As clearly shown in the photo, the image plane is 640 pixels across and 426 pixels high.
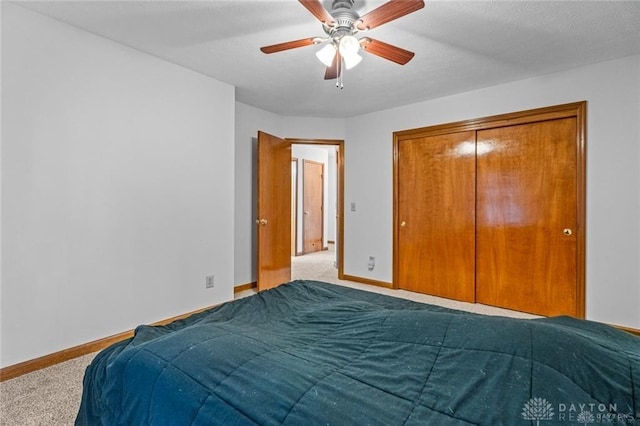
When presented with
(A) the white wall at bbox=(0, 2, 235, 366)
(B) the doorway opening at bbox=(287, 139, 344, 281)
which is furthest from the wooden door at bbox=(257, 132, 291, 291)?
(B) the doorway opening at bbox=(287, 139, 344, 281)

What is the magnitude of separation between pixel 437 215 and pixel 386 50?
2.36 m

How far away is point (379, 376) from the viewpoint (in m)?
0.91

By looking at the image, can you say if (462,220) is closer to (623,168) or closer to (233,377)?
(623,168)

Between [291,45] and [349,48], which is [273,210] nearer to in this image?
[291,45]

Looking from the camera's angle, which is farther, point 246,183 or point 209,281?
point 246,183

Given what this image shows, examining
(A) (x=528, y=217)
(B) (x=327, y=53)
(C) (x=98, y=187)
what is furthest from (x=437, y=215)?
(C) (x=98, y=187)

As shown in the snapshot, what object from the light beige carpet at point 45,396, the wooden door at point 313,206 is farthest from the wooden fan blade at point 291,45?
the wooden door at point 313,206

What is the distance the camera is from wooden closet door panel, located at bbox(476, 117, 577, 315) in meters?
3.01

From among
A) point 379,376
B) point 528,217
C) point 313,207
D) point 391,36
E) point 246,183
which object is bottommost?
point 379,376

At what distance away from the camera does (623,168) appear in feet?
8.90

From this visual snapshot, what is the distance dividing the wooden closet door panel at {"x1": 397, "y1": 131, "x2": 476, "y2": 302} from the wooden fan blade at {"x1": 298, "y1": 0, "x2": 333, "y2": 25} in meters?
2.50

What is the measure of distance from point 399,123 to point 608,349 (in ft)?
11.5

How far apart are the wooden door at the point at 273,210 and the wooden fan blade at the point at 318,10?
2.26m

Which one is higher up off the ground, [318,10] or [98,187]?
[318,10]
